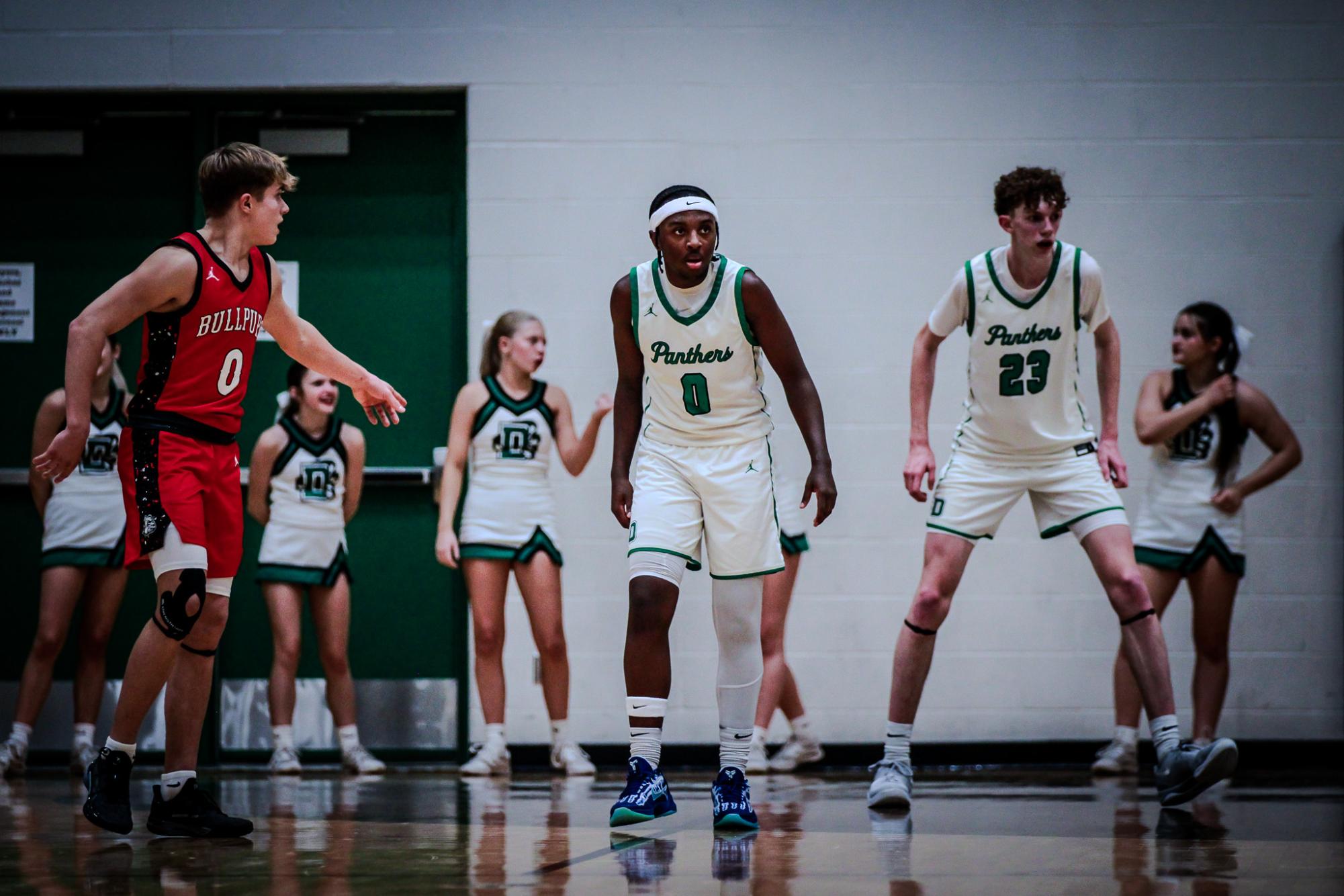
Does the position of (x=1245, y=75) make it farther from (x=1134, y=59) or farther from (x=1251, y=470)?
(x=1251, y=470)

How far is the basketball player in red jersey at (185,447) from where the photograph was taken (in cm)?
342

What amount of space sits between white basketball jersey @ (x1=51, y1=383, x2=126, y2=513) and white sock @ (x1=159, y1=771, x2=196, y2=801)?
107 inches

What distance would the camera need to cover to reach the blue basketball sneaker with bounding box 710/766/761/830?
139 inches

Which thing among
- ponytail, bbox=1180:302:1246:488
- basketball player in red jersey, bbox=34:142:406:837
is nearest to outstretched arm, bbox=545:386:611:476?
basketball player in red jersey, bbox=34:142:406:837

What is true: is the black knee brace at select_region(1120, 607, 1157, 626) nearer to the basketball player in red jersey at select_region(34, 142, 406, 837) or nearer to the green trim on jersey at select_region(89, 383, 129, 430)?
the basketball player in red jersey at select_region(34, 142, 406, 837)

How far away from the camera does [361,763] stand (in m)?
5.87

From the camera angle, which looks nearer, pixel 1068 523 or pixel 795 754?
pixel 1068 523

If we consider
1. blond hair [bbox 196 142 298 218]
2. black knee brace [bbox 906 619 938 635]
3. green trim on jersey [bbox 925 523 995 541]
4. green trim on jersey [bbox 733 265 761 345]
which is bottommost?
black knee brace [bbox 906 619 938 635]

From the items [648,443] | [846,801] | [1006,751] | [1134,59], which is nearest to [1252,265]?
[1134,59]

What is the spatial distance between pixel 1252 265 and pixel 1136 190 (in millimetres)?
631

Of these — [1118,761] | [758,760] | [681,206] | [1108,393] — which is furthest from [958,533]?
[1118,761]

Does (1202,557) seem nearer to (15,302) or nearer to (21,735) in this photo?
(21,735)

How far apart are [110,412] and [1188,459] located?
4550 mm

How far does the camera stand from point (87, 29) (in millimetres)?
6531
